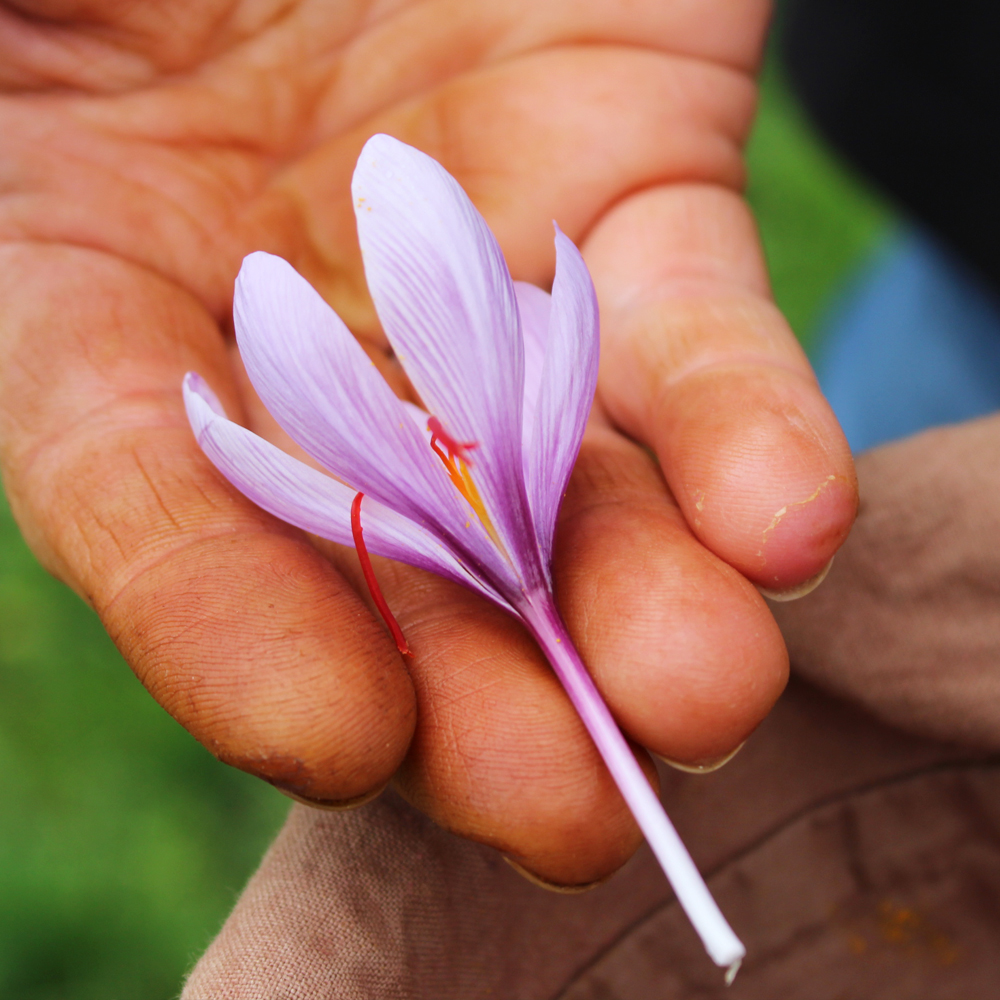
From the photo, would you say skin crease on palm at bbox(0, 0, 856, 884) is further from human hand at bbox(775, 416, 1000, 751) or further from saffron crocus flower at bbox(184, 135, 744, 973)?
human hand at bbox(775, 416, 1000, 751)

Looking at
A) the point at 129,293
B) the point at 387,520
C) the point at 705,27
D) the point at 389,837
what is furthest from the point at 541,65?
the point at 389,837

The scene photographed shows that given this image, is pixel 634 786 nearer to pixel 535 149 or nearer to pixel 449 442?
pixel 449 442

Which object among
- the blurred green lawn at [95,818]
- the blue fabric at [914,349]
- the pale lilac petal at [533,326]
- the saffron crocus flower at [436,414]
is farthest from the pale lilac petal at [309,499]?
the blue fabric at [914,349]

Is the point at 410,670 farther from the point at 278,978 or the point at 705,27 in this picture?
the point at 705,27

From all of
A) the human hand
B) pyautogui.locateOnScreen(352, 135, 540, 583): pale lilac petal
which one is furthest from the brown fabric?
pyautogui.locateOnScreen(352, 135, 540, 583): pale lilac petal

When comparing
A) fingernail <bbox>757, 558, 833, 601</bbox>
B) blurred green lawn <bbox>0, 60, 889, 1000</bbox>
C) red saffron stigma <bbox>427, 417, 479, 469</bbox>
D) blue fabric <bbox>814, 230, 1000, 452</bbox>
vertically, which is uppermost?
red saffron stigma <bbox>427, 417, 479, 469</bbox>
